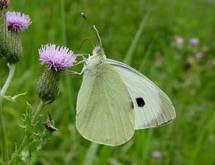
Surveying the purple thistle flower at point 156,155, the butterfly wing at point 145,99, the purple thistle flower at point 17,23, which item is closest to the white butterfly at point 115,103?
the butterfly wing at point 145,99

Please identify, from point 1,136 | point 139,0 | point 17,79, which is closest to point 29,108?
point 1,136

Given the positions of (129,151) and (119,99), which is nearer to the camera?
(119,99)

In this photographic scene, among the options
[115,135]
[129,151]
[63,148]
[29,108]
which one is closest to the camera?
[29,108]

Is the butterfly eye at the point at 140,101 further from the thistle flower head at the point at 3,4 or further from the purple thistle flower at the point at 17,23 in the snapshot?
the thistle flower head at the point at 3,4

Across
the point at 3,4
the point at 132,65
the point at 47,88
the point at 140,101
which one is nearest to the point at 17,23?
the point at 3,4

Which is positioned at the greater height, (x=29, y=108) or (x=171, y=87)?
(x=29, y=108)

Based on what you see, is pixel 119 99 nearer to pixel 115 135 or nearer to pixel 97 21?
pixel 115 135

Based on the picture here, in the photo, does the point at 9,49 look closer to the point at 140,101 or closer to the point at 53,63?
the point at 53,63
